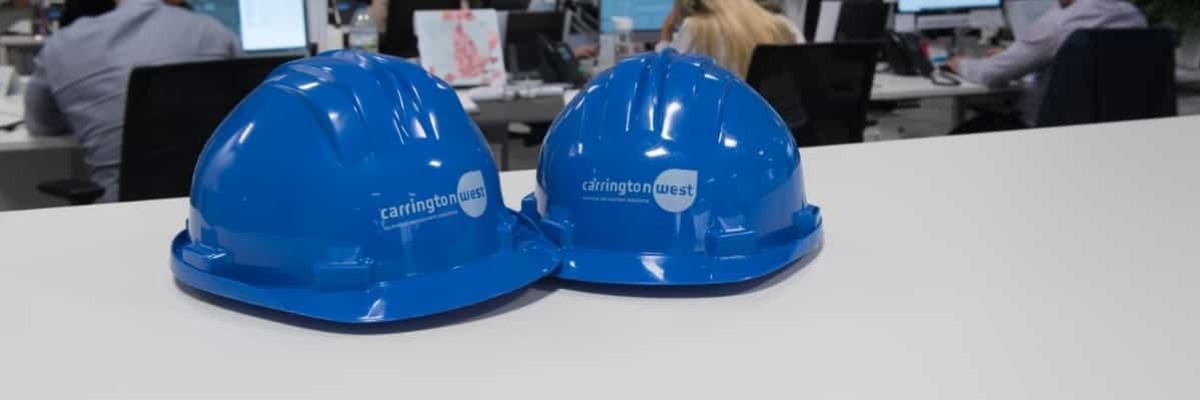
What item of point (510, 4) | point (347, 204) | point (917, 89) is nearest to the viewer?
point (347, 204)

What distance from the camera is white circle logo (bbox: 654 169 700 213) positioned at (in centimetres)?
80

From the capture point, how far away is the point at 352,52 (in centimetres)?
82

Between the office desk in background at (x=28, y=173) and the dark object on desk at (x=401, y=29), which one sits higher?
the dark object on desk at (x=401, y=29)

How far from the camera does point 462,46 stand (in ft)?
9.69

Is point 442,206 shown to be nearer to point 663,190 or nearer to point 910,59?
point 663,190

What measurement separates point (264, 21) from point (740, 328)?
2709 millimetres

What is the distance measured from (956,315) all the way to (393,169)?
16.6 inches

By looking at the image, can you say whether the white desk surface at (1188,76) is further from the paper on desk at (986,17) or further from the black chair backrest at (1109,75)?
the black chair backrest at (1109,75)

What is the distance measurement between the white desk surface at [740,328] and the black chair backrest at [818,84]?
5.29ft

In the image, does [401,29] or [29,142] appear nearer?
[29,142]

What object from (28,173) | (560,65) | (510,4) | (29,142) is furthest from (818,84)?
(510,4)

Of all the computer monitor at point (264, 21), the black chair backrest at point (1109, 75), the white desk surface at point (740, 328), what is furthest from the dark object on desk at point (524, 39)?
the white desk surface at point (740, 328)

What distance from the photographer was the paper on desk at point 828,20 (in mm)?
3799

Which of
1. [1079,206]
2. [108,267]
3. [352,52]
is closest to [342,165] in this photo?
[352,52]
